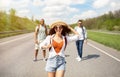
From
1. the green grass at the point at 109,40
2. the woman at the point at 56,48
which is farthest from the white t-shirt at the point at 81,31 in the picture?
the woman at the point at 56,48

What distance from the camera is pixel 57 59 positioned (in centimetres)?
516

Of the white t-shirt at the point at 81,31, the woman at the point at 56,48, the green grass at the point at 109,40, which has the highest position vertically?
the woman at the point at 56,48


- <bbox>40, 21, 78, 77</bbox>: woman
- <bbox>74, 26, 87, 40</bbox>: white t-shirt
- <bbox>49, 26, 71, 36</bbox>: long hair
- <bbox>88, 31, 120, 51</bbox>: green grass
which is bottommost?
<bbox>88, 31, 120, 51</bbox>: green grass

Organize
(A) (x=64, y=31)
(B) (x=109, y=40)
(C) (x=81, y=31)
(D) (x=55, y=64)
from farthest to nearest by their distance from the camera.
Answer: (B) (x=109, y=40)
(C) (x=81, y=31)
(A) (x=64, y=31)
(D) (x=55, y=64)

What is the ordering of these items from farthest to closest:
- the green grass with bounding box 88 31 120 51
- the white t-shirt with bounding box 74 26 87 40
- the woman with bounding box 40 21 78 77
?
the green grass with bounding box 88 31 120 51 → the white t-shirt with bounding box 74 26 87 40 → the woman with bounding box 40 21 78 77

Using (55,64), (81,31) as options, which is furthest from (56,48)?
(81,31)

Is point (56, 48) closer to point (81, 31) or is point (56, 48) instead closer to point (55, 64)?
point (55, 64)

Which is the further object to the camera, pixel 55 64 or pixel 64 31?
pixel 64 31

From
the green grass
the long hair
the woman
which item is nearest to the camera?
the woman

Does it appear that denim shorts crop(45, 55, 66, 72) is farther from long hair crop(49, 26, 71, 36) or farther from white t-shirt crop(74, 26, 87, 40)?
white t-shirt crop(74, 26, 87, 40)

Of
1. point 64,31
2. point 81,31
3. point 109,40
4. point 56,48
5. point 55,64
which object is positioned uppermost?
A: point 64,31

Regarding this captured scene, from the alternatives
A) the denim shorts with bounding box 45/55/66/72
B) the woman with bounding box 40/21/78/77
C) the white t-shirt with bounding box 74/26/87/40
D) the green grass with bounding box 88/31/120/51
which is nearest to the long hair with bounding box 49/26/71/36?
the woman with bounding box 40/21/78/77

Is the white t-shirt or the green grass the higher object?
the white t-shirt

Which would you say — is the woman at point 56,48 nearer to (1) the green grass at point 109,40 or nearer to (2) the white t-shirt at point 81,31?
(2) the white t-shirt at point 81,31
